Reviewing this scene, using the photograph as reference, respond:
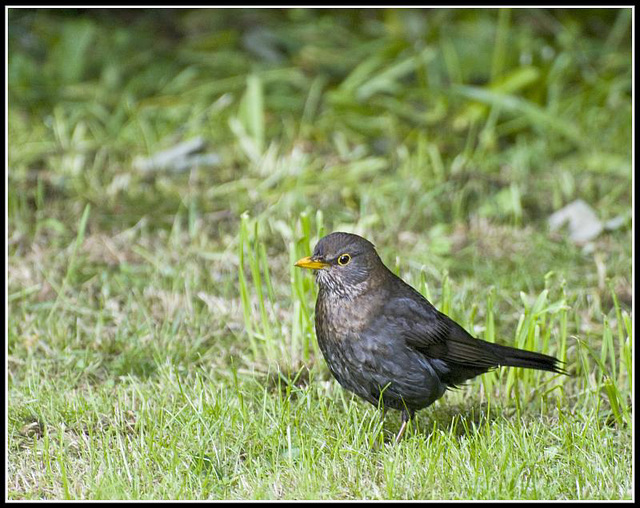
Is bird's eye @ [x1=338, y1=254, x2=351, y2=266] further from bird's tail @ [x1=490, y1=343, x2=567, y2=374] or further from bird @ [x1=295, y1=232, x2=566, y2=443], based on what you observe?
bird's tail @ [x1=490, y1=343, x2=567, y2=374]

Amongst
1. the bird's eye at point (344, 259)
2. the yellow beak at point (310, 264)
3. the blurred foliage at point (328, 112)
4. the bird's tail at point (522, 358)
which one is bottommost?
the bird's tail at point (522, 358)

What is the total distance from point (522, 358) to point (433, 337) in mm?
386

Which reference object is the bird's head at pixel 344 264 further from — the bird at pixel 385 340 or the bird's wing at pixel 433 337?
the bird's wing at pixel 433 337

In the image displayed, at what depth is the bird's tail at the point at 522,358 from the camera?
379cm

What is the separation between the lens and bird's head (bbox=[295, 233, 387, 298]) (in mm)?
3785

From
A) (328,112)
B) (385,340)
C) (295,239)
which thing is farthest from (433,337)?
(328,112)

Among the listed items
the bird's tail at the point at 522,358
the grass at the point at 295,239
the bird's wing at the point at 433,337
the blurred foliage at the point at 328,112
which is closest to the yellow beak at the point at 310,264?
the bird's wing at the point at 433,337

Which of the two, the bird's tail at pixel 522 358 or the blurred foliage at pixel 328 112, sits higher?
the blurred foliage at pixel 328 112

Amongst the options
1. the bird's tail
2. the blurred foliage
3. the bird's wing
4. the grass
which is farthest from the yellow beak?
the blurred foliage

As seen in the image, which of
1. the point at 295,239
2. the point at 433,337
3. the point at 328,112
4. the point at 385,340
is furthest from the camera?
the point at 328,112

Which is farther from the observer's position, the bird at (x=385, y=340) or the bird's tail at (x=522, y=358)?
the bird's tail at (x=522, y=358)

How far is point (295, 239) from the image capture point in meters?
4.45

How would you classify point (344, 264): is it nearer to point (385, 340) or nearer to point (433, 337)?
point (385, 340)

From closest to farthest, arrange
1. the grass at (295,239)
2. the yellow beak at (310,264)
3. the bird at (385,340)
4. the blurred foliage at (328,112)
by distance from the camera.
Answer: the grass at (295,239), the bird at (385,340), the yellow beak at (310,264), the blurred foliage at (328,112)
